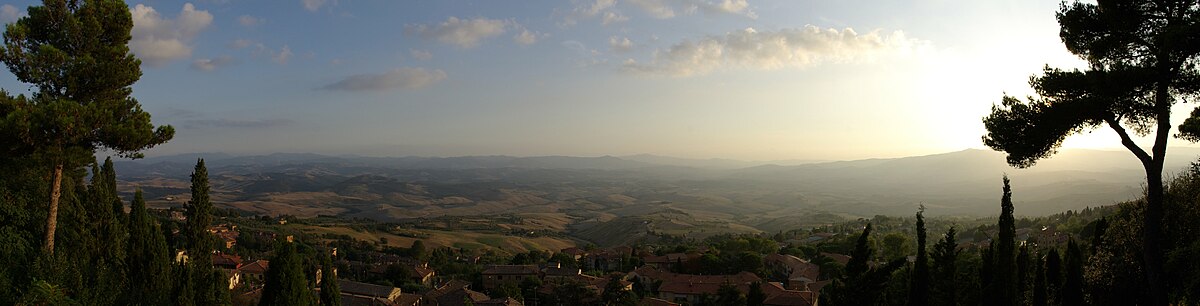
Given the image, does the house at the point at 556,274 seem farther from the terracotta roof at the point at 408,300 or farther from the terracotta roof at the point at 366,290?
the terracotta roof at the point at 366,290

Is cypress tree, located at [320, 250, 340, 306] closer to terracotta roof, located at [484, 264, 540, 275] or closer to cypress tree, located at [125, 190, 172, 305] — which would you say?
cypress tree, located at [125, 190, 172, 305]

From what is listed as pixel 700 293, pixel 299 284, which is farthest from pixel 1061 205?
pixel 299 284

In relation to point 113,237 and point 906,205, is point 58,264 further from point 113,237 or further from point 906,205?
point 906,205

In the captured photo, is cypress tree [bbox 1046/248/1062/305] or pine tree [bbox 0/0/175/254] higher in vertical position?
pine tree [bbox 0/0/175/254]

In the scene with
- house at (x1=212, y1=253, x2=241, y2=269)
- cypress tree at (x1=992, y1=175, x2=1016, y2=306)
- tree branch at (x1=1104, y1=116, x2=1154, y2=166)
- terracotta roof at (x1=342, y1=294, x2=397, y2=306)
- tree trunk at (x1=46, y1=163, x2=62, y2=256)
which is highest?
tree branch at (x1=1104, y1=116, x2=1154, y2=166)

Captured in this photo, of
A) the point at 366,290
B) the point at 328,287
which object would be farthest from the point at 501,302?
the point at 328,287

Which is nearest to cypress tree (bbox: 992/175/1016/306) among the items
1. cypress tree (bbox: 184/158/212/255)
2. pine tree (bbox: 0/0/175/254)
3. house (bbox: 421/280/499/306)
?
pine tree (bbox: 0/0/175/254)

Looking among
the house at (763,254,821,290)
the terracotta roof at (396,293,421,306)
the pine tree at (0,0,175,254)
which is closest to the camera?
the pine tree at (0,0,175,254)

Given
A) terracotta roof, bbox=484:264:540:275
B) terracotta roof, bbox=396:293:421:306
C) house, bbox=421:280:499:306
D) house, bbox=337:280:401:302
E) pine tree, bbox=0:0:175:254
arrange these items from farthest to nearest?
terracotta roof, bbox=484:264:540:275, house, bbox=337:280:401:302, terracotta roof, bbox=396:293:421:306, house, bbox=421:280:499:306, pine tree, bbox=0:0:175:254
